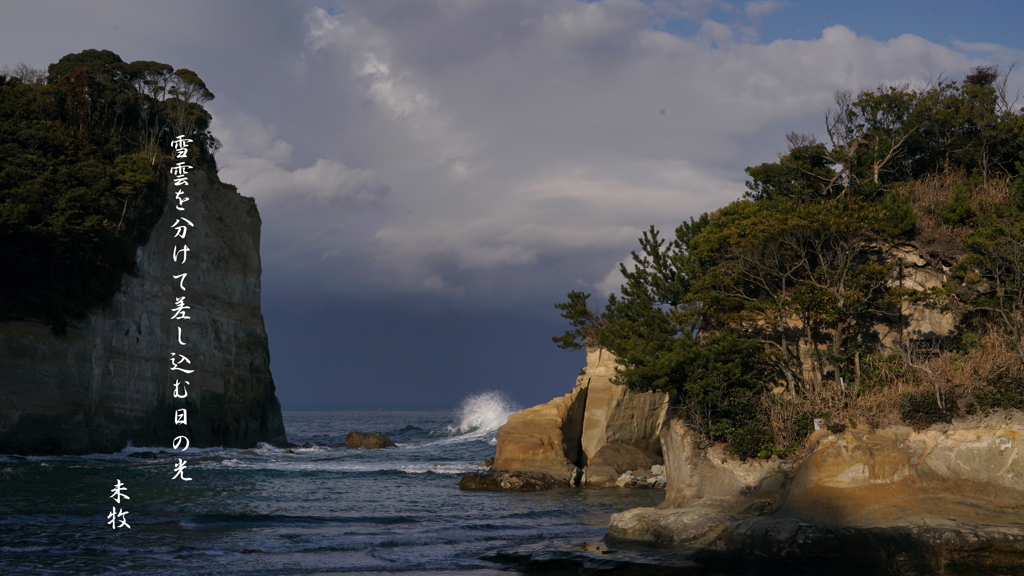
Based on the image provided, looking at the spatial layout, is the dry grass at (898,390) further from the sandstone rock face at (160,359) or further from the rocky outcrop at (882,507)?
the sandstone rock face at (160,359)

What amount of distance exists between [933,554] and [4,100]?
48.0 metres

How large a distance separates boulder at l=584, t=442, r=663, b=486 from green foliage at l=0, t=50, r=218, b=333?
2567cm

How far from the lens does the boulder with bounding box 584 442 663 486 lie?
29734 millimetres

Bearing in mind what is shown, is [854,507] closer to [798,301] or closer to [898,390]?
[898,390]

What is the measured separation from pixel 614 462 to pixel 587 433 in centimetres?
312

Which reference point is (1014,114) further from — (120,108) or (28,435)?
(120,108)

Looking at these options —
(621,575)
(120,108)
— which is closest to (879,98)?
(621,575)

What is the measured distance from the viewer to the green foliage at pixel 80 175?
115ft

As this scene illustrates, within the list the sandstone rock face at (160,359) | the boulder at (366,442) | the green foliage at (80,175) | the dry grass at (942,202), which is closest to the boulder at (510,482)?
the dry grass at (942,202)

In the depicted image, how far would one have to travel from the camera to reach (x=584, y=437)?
33.8 meters

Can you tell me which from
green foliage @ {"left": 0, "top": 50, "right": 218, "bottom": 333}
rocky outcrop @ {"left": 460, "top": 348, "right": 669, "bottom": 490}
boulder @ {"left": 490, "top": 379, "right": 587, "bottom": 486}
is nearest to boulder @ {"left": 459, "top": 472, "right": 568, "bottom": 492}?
rocky outcrop @ {"left": 460, "top": 348, "right": 669, "bottom": 490}

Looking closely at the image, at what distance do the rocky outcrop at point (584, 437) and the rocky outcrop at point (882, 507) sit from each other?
12035 millimetres

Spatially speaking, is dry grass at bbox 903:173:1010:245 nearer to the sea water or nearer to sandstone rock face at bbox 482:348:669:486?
sandstone rock face at bbox 482:348:669:486

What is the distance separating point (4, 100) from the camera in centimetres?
4166
